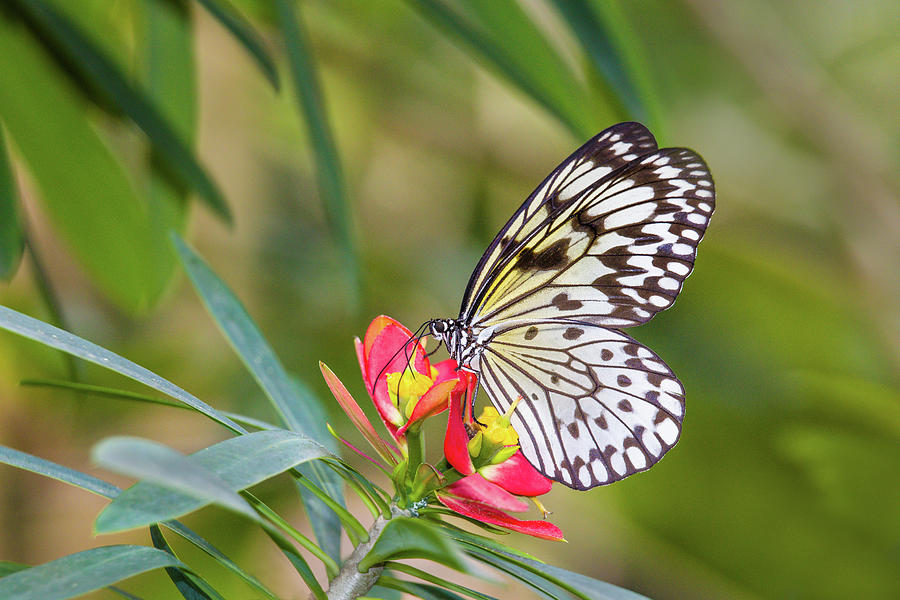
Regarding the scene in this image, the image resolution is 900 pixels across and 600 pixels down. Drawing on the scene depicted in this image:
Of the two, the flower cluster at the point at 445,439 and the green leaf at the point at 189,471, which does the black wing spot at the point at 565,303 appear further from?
the green leaf at the point at 189,471

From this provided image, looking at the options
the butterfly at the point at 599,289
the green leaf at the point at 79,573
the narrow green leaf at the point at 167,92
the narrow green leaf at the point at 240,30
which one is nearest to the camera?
the green leaf at the point at 79,573

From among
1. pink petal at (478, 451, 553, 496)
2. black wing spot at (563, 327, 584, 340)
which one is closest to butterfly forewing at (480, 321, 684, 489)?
black wing spot at (563, 327, 584, 340)

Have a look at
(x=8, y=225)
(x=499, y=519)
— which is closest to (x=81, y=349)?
(x=499, y=519)

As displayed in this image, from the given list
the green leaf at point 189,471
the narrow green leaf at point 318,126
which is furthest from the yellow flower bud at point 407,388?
the narrow green leaf at point 318,126

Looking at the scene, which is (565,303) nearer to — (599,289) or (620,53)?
(599,289)

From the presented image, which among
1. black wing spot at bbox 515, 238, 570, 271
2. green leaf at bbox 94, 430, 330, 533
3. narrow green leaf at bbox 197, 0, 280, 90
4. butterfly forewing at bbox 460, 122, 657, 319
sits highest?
narrow green leaf at bbox 197, 0, 280, 90

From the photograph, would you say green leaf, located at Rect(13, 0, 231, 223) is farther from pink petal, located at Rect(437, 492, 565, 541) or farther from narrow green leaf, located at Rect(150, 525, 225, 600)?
pink petal, located at Rect(437, 492, 565, 541)
